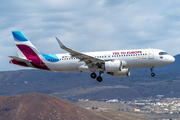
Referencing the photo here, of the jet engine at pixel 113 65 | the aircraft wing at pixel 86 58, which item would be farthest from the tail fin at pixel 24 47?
the jet engine at pixel 113 65

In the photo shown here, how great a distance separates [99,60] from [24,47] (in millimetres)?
19190

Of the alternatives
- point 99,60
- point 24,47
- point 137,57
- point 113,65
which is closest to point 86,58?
point 99,60

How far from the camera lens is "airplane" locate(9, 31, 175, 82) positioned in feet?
190

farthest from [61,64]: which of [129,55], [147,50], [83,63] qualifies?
[147,50]

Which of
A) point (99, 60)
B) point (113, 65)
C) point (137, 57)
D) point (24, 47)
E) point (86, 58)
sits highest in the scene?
point (24, 47)

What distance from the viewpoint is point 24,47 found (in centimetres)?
6606

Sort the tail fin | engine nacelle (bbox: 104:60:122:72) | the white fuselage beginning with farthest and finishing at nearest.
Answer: the tail fin, the white fuselage, engine nacelle (bbox: 104:60:122:72)

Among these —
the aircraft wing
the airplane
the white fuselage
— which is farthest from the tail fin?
the aircraft wing

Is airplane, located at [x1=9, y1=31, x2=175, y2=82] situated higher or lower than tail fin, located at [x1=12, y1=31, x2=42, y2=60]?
lower

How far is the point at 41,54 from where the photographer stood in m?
64.2

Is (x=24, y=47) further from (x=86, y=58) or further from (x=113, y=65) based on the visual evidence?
(x=113, y=65)

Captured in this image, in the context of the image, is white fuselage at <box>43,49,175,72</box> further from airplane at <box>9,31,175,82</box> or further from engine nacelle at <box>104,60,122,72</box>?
engine nacelle at <box>104,60,122,72</box>

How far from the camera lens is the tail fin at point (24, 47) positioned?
65.0 m

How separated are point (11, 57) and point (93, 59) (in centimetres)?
1767
